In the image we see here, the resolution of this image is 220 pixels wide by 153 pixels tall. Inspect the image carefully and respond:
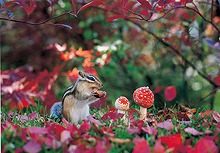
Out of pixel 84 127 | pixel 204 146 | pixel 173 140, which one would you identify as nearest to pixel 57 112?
pixel 84 127

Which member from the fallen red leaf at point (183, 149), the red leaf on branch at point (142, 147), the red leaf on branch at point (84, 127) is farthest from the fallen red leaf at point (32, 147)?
the fallen red leaf at point (183, 149)

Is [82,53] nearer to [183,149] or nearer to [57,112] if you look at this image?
[57,112]

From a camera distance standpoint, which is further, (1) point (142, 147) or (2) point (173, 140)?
(2) point (173, 140)

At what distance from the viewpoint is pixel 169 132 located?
76.9 inches

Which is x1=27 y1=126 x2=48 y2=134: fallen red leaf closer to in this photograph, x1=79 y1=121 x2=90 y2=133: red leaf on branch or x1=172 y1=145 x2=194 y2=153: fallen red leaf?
x1=79 y1=121 x2=90 y2=133: red leaf on branch

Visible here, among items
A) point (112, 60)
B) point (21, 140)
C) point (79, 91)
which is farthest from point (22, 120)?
point (112, 60)

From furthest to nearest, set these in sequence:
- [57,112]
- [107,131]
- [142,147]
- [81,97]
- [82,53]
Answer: [82,53]
[57,112]
[81,97]
[107,131]
[142,147]

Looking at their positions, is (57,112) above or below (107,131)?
below

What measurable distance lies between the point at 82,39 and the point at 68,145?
364 centimetres

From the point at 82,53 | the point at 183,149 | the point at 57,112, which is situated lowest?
the point at 82,53

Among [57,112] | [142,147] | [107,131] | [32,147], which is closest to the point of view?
[142,147]

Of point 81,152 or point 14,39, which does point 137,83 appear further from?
point 81,152

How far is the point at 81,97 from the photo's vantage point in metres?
2.28

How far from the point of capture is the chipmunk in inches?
89.5
